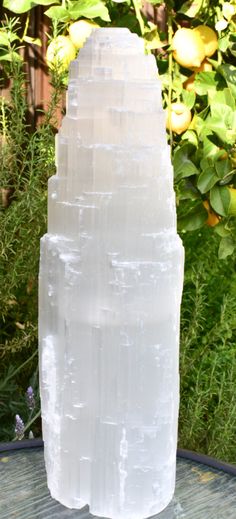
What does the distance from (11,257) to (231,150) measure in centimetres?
55

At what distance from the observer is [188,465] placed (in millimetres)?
1105

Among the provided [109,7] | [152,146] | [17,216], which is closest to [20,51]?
[109,7]

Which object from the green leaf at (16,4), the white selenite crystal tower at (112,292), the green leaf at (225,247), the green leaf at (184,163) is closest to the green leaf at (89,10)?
the green leaf at (16,4)

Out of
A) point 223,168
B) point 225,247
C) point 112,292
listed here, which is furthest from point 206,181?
point 112,292

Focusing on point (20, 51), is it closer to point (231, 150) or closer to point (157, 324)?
point (231, 150)

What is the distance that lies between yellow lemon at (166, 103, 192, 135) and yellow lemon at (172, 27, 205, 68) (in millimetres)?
106

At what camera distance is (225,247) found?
1.64 meters

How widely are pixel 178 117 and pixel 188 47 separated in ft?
0.54

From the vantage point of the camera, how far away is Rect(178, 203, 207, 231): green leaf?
167cm

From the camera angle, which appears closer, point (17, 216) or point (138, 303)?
point (138, 303)

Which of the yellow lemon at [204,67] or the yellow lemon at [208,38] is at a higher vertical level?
the yellow lemon at [208,38]

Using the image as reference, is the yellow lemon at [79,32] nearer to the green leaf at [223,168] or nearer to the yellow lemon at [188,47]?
the yellow lemon at [188,47]

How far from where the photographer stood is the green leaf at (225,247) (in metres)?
1.63

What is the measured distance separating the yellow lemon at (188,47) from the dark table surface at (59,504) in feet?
3.12
